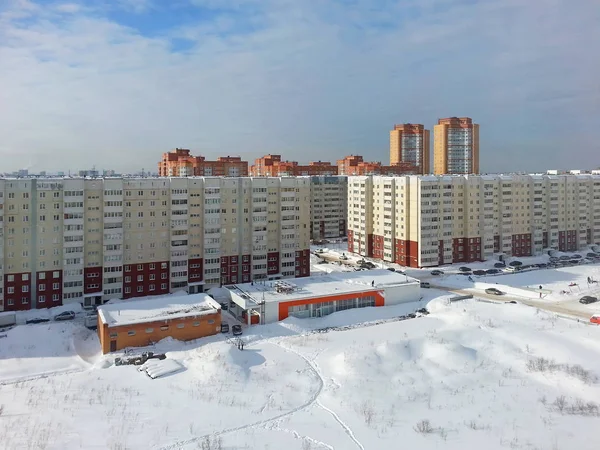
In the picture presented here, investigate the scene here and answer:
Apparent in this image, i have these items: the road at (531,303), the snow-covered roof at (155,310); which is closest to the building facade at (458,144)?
the road at (531,303)

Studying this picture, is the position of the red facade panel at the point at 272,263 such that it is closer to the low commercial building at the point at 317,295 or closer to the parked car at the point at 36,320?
the low commercial building at the point at 317,295

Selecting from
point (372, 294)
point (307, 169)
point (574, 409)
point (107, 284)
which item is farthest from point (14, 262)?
point (307, 169)

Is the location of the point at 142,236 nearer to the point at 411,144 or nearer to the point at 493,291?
the point at 493,291

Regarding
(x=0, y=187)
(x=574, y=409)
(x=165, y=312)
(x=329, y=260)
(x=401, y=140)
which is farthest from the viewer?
(x=401, y=140)

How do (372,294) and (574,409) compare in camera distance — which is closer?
(574,409)

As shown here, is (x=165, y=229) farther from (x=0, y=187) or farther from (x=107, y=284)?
(x=0, y=187)

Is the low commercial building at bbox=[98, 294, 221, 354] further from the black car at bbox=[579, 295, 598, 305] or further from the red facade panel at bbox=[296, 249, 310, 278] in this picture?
the black car at bbox=[579, 295, 598, 305]

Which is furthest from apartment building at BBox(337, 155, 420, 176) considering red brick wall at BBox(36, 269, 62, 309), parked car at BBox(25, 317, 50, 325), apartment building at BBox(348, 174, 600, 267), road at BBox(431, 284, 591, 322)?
parked car at BBox(25, 317, 50, 325)
